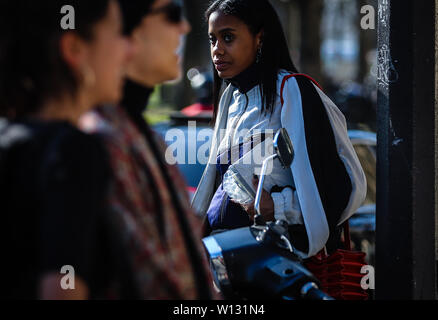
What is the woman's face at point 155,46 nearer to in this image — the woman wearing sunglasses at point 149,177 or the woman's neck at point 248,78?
the woman wearing sunglasses at point 149,177

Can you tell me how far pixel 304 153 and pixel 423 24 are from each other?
0.80 m

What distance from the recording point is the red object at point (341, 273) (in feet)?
8.63

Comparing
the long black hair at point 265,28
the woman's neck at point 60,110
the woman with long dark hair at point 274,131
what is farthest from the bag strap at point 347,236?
the woman's neck at point 60,110

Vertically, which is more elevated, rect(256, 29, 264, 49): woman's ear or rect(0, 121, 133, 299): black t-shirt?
rect(256, 29, 264, 49): woman's ear

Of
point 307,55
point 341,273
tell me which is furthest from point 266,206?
point 307,55

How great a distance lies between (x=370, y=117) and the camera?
1825 cm

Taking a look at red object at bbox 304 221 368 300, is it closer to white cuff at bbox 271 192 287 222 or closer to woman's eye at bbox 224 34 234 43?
white cuff at bbox 271 192 287 222

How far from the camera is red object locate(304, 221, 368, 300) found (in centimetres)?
263

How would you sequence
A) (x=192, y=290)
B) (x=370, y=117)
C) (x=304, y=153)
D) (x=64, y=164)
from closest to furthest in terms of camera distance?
(x=64, y=164)
(x=192, y=290)
(x=304, y=153)
(x=370, y=117)

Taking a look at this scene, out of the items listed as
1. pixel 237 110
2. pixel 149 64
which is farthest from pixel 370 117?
pixel 149 64

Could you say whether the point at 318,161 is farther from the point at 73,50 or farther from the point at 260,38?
the point at 73,50

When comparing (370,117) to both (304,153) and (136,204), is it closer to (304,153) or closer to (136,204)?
(304,153)

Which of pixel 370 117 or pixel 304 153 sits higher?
pixel 370 117

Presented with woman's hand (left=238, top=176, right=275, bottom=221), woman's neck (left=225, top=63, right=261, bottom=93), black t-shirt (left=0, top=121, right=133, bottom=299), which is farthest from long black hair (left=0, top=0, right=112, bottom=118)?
woman's neck (left=225, top=63, right=261, bottom=93)
